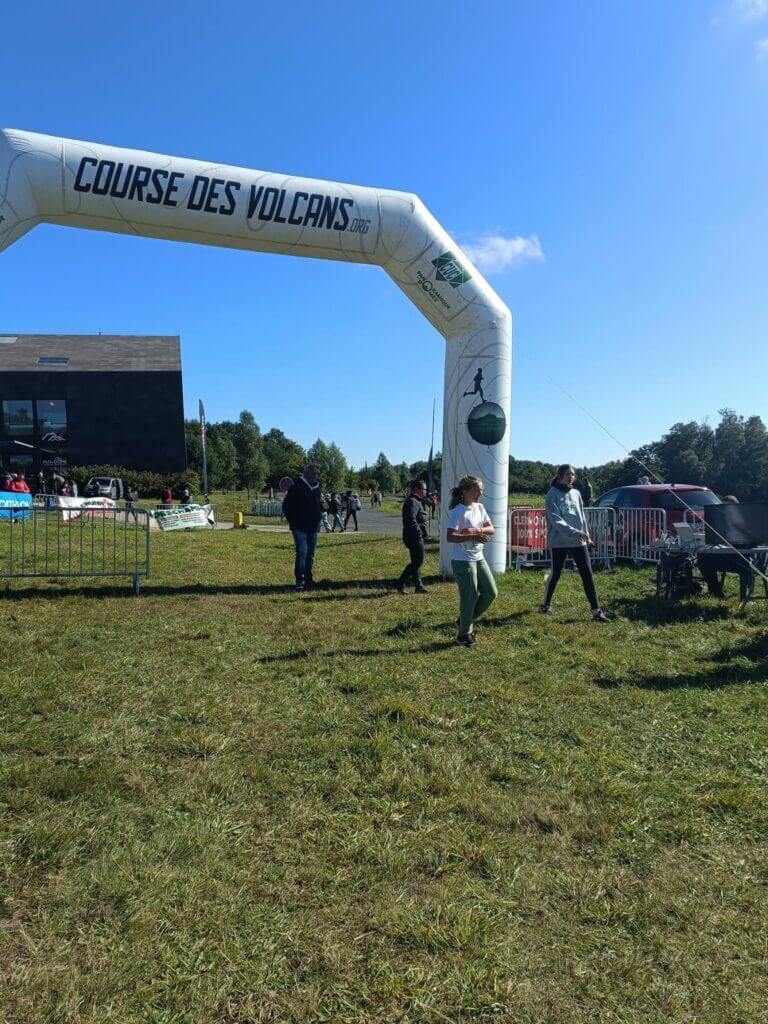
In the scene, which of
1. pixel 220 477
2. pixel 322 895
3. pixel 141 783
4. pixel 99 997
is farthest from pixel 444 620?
pixel 220 477

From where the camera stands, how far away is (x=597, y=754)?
362 cm

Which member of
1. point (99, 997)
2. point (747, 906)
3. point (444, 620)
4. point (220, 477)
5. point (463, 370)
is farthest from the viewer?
point (220, 477)

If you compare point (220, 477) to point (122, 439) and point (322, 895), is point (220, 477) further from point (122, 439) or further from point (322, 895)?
point (322, 895)

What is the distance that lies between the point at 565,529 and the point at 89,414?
45.4 metres

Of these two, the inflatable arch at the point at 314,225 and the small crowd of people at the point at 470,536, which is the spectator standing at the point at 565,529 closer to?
the small crowd of people at the point at 470,536

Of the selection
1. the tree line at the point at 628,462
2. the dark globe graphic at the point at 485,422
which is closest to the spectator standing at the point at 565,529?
the dark globe graphic at the point at 485,422

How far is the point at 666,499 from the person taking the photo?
38.9 feet

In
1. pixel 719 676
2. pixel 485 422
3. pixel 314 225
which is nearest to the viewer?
pixel 719 676

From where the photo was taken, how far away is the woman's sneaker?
238 inches

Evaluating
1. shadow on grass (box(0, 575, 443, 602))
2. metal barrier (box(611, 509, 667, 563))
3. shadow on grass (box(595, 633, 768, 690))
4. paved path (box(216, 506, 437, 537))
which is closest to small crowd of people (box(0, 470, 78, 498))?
paved path (box(216, 506, 437, 537))

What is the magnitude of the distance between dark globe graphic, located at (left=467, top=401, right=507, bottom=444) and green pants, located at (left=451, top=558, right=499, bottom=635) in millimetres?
3984

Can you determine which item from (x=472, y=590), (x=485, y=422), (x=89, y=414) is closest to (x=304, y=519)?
(x=485, y=422)

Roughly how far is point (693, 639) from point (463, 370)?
537cm

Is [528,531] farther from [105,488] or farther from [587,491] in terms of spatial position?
[105,488]
